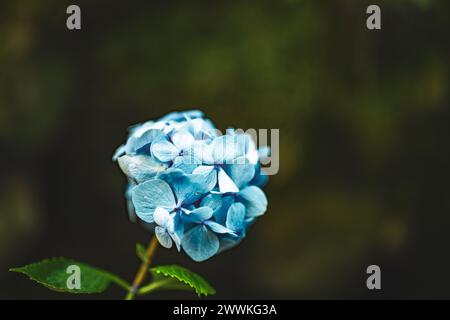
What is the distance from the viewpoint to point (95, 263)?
5.68 ft

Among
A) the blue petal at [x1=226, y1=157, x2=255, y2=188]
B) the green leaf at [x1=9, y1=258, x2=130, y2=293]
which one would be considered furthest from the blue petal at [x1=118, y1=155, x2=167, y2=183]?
the green leaf at [x1=9, y1=258, x2=130, y2=293]

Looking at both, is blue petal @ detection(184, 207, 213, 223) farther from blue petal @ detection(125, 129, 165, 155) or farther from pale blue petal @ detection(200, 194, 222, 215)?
blue petal @ detection(125, 129, 165, 155)

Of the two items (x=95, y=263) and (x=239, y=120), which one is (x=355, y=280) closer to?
(x=239, y=120)

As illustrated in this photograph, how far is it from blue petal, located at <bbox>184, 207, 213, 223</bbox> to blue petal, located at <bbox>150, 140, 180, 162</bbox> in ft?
0.29

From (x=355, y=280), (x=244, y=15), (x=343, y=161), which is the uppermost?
(x=244, y=15)

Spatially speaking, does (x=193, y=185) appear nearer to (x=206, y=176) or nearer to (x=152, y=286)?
(x=206, y=176)

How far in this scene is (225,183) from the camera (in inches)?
32.8

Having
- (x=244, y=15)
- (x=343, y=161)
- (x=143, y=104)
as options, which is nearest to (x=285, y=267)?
(x=343, y=161)

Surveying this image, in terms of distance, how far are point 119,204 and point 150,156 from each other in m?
0.95

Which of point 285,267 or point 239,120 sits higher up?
point 239,120

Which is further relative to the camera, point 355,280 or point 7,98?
point 355,280

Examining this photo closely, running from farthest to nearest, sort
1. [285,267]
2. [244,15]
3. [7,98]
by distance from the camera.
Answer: [285,267] → [244,15] → [7,98]

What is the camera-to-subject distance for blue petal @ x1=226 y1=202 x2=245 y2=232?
0.84m

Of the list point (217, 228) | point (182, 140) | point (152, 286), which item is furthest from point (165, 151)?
point (152, 286)
